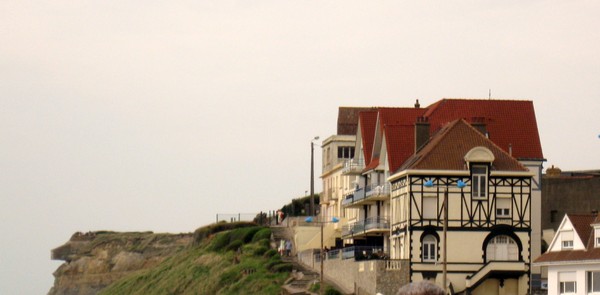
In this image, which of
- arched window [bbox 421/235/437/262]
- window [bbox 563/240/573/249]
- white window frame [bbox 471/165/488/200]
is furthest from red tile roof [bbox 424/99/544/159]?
window [bbox 563/240/573/249]

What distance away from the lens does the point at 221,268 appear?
3442 inches

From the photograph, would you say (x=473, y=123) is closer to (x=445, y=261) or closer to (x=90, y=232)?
(x=445, y=261)

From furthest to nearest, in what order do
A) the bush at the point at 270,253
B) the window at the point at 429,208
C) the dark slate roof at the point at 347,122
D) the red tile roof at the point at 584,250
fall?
the dark slate roof at the point at 347,122
the bush at the point at 270,253
the window at the point at 429,208
the red tile roof at the point at 584,250

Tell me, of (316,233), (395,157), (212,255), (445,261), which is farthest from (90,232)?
(445,261)

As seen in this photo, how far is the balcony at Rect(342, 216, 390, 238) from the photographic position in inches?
2820

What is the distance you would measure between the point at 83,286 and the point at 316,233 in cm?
5380

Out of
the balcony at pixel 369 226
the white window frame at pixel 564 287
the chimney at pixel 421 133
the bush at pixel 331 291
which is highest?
the chimney at pixel 421 133

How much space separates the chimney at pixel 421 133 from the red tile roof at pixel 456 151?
6.57 ft

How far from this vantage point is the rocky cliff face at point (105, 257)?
13012 cm

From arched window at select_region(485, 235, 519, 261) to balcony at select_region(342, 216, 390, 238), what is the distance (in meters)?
6.59

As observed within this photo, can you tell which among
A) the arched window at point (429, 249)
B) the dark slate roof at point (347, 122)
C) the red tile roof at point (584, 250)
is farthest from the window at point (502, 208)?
the dark slate roof at point (347, 122)

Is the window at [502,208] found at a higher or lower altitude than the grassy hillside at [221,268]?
higher

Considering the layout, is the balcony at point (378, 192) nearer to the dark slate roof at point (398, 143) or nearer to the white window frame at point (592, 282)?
the dark slate roof at point (398, 143)

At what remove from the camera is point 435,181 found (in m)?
66.2
